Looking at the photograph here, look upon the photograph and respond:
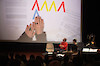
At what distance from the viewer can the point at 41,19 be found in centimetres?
836

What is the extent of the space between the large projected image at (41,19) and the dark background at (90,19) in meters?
0.39

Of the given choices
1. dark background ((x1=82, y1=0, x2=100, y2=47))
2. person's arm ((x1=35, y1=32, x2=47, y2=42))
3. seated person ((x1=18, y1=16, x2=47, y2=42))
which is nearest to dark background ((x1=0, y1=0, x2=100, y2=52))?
dark background ((x1=82, y1=0, x2=100, y2=47))

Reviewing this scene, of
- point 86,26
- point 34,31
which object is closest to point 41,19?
point 34,31

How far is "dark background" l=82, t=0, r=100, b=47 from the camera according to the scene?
28.0ft

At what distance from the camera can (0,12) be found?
27.5 feet

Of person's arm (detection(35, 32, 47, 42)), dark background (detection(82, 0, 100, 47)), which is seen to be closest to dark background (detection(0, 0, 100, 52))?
dark background (detection(82, 0, 100, 47))

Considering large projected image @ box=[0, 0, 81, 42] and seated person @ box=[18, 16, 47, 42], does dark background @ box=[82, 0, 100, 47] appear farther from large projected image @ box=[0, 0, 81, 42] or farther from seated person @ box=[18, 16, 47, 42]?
seated person @ box=[18, 16, 47, 42]

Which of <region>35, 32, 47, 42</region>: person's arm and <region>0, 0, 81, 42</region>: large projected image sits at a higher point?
<region>0, 0, 81, 42</region>: large projected image

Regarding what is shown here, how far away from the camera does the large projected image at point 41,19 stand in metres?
8.31

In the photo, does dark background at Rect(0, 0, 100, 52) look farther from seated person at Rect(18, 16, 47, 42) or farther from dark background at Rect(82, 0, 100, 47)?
seated person at Rect(18, 16, 47, 42)

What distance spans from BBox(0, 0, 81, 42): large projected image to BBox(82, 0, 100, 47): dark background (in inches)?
15.3

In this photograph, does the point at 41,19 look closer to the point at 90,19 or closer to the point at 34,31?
the point at 34,31

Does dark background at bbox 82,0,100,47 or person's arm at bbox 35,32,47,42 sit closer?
person's arm at bbox 35,32,47,42

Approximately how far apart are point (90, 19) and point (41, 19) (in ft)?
10.2
